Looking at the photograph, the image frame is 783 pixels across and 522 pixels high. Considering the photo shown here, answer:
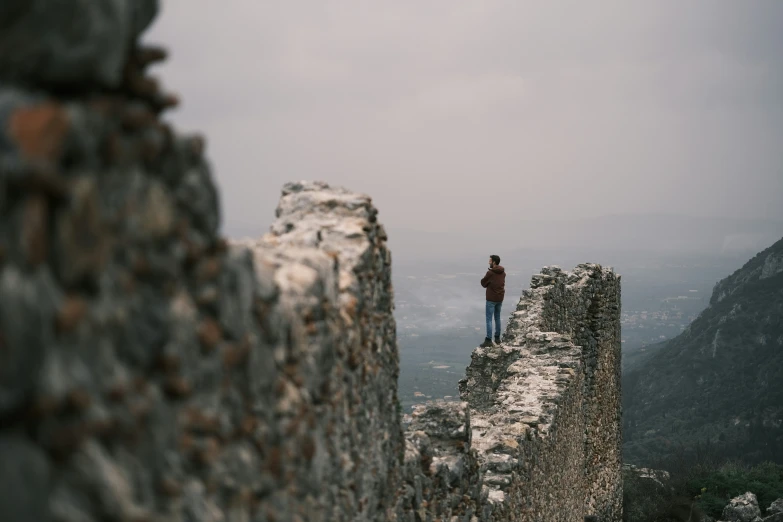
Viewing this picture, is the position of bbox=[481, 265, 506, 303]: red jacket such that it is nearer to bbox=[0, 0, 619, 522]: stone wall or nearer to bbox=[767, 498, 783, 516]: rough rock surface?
bbox=[0, 0, 619, 522]: stone wall

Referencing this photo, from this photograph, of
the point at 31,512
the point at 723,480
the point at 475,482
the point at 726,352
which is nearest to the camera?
the point at 31,512

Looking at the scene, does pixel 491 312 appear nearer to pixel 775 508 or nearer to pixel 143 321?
pixel 143 321

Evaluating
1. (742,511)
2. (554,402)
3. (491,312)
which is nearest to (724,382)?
(742,511)

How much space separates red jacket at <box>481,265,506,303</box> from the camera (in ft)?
39.8

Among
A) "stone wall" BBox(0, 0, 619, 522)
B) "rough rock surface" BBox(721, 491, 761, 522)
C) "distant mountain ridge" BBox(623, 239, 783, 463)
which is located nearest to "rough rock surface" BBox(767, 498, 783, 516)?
"rough rock surface" BBox(721, 491, 761, 522)

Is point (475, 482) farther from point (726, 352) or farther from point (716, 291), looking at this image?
point (716, 291)

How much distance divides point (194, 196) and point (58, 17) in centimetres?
49

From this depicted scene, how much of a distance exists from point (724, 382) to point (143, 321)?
178 ft

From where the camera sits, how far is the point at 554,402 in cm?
806

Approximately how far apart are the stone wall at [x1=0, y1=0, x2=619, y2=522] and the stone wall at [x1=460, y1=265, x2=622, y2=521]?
11.9ft

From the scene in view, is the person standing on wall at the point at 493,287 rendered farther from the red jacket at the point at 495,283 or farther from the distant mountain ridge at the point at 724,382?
the distant mountain ridge at the point at 724,382

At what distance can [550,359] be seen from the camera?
980 centimetres

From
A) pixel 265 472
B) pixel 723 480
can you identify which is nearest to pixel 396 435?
pixel 265 472

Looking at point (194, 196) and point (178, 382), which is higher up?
point (194, 196)
